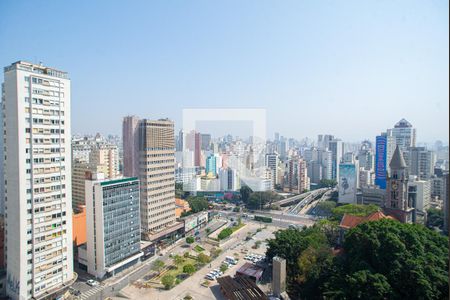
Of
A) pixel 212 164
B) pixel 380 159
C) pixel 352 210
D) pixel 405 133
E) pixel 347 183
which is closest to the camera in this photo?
pixel 352 210

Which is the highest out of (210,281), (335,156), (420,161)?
(335,156)

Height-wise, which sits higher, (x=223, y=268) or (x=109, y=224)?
(x=109, y=224)

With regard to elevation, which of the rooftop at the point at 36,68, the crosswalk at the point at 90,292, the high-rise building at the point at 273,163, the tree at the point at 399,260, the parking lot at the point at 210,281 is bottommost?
the parking lot at the point at 210,281

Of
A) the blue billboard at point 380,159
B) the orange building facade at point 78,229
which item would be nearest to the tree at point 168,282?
the orange building facade at point 78,229

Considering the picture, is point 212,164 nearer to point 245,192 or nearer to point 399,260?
point 245,192

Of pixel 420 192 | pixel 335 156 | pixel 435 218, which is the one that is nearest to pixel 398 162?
pixel 435 218

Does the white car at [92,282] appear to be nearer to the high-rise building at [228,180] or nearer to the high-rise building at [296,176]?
the high-rise building at [228,180]

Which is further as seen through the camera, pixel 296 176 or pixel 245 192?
pixel 296 176
